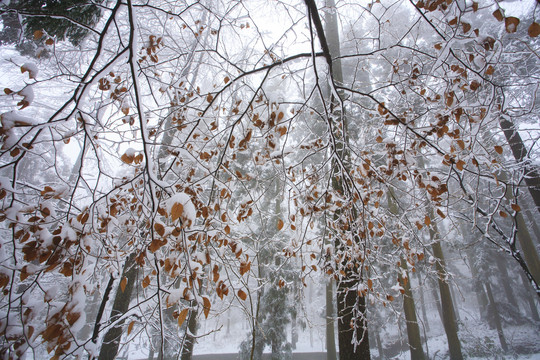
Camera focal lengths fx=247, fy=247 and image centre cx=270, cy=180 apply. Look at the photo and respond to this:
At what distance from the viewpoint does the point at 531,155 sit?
3553 millimetres

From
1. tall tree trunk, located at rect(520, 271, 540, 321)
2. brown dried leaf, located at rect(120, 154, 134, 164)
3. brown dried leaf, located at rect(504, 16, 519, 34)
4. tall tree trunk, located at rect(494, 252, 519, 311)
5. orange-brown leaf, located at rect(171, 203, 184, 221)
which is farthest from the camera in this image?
tall tree trunk, located at rect(494, 252, 519, 311)

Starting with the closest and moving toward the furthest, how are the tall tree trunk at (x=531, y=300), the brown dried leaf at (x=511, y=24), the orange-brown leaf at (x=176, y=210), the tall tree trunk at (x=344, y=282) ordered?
the orange-brown leaf at (x=176, y=210)
the brown dried leaf at (x=511, y=24)
the tall tree trunk at (x=344, y=282)
the tall tree trunk at (x=531, y=300)

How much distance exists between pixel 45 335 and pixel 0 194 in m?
0.85

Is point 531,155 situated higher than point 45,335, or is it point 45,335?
point 531,155

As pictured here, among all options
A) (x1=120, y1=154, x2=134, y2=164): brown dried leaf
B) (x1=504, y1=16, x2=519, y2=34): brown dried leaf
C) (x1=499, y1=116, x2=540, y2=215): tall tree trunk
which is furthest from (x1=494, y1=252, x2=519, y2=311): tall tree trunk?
(x1=120, y1=154, x2=134, y2=164): brown dried leaf

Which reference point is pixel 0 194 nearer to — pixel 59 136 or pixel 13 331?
pixel 59 136

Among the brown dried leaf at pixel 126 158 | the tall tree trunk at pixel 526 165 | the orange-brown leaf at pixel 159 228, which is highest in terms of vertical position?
the tall tree trunk at pixel 526 165

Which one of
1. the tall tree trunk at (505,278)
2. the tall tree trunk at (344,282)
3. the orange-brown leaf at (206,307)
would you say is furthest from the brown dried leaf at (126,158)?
the tall tree trunk at (505,278)

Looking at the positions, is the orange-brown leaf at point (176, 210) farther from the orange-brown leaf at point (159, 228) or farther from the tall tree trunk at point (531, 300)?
the tall tree trunk at point (531, 300)

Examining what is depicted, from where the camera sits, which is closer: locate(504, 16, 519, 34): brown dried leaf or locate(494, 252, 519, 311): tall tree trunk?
locate(504, 16, 519, 34): brown dried leaf

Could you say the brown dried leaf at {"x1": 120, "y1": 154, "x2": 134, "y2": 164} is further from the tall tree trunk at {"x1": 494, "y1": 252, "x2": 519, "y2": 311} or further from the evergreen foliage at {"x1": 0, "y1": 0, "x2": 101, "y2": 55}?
the tall tree trunk at {"x1": 494, "y1": 252, "x2": 519, "y2": 311}

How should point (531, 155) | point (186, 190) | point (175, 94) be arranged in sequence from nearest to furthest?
point (186, 190) < point (175, 94) < point (531, 155)

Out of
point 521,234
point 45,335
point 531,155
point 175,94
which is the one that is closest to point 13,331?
point 45,335

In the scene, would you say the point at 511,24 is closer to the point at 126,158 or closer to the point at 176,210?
the point at 176,210
